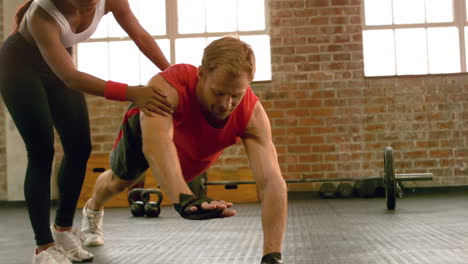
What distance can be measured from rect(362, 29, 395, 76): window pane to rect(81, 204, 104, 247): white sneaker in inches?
146

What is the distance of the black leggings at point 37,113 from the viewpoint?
5.82 feet

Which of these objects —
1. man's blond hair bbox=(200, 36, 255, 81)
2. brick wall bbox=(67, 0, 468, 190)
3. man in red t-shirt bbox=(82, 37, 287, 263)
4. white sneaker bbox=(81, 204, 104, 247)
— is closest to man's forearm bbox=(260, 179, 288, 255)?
man in red t-shirt bbox=(82, 37, 287, 263)

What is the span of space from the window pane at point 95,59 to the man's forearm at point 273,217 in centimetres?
436

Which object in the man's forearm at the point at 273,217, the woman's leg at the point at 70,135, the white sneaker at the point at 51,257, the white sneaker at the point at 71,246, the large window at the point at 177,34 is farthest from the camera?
the large window at the point at 177,34

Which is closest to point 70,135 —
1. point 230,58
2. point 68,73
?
point 68,73

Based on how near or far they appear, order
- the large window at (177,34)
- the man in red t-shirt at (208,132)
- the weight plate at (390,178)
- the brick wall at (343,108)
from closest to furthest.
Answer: the man in red t-shirt at (208,132) < the weight plate at (390,178) < the brick wall at (343,108) < the large window at (177,34)

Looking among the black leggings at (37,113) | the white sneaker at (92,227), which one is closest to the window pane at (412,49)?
the white sneaker at (92,227)

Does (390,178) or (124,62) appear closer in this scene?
(390,178)

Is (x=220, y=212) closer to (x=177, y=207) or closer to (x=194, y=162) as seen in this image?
(x=177, y=207)

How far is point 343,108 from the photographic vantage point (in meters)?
5.29

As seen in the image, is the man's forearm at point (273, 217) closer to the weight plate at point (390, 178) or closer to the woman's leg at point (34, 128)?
the woman's leg at point (34, 128)

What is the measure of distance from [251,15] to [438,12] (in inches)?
76.2

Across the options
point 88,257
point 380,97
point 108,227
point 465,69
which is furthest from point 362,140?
point 88,257

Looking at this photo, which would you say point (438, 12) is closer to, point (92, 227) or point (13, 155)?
point (92, 227)
